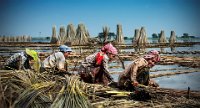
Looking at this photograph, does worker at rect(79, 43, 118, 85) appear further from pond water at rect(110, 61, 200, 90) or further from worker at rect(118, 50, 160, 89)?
pond water at rect(110, 61, 200, 90)

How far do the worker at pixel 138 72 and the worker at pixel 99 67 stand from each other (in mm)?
676

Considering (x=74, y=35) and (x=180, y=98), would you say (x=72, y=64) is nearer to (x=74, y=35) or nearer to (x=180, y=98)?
(x=180, y=98)

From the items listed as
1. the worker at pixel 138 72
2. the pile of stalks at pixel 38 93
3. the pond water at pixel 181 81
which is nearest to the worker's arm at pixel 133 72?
the worker at pixel 138 72

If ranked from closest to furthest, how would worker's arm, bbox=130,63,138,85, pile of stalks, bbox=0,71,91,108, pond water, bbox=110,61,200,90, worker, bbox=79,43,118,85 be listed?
pile of stalks, bbox=0,71,91,108 → worker's arm, bbox=130,63,138,85 → worker, bbox=79,43,118,85 → pond water, bbox=110,61,200,90

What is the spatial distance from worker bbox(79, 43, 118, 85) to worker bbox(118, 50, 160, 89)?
2.22ft

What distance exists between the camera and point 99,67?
5.60m

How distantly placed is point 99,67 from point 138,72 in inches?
38.7

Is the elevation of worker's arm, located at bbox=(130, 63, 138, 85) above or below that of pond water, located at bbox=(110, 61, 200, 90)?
above

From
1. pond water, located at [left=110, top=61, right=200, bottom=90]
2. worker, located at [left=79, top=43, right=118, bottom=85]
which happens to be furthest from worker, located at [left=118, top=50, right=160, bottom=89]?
pond water, located at [left=110, top=61, right=200, bottom=90]

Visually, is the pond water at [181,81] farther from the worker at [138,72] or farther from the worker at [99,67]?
the worker at [138,72]

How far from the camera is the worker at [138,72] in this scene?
15.2ft

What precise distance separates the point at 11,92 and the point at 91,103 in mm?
938

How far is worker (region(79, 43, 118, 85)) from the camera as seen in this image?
5.49m

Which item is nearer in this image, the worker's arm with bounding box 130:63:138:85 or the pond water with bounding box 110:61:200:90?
the worker's arm with bounding box 130:63:138:85
